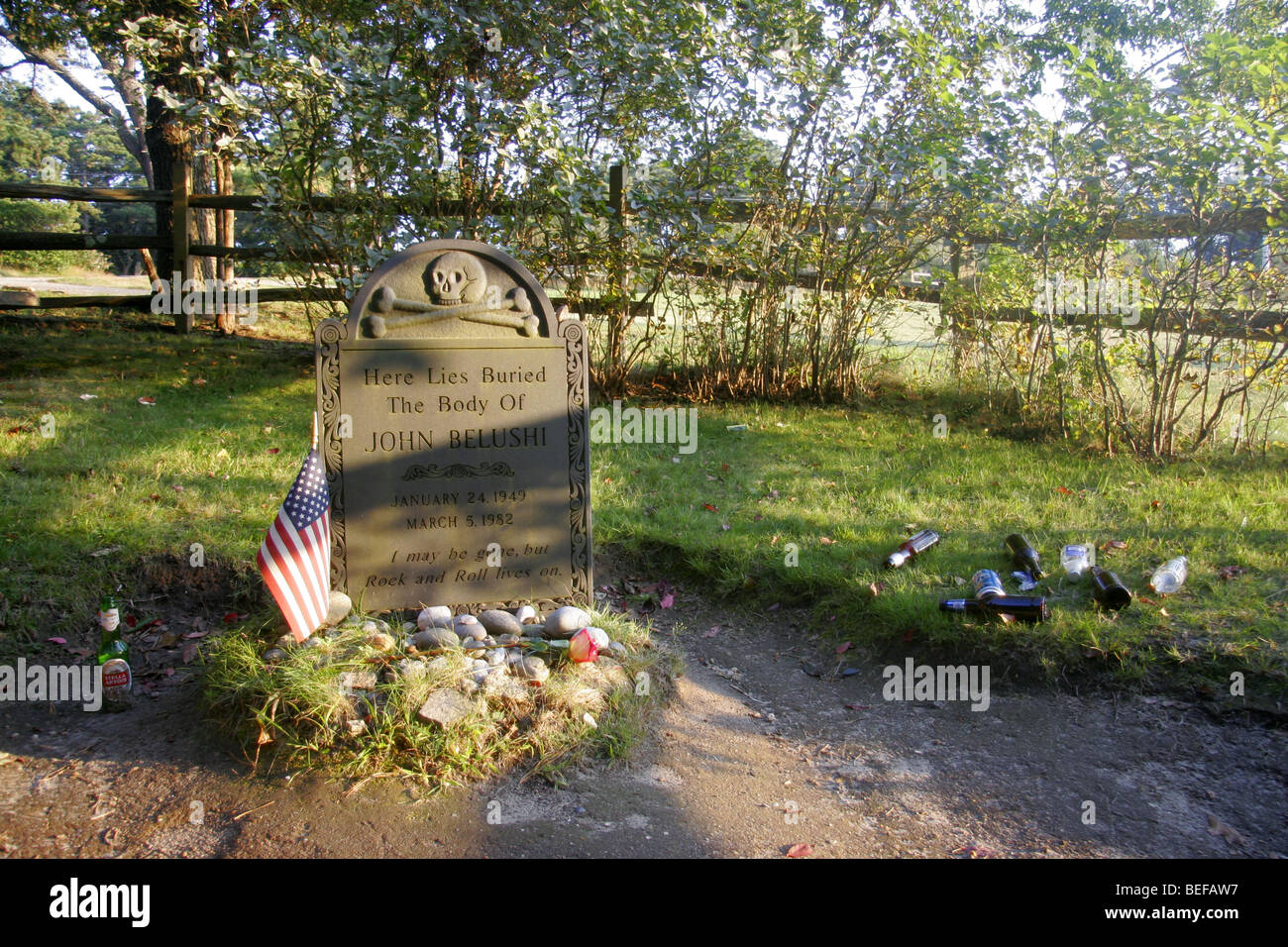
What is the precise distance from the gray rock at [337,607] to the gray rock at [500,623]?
66 cm

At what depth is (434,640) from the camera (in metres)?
4.12

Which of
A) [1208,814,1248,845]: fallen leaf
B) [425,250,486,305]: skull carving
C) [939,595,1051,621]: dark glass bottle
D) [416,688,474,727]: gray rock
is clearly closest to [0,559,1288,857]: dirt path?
[1208,814,1248,845]: fallen leaf

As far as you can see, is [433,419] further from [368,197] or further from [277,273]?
[277,273]

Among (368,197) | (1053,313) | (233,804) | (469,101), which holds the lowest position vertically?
(233,804)

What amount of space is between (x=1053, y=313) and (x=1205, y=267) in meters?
1.19

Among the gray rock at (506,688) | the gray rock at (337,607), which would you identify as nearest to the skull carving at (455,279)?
the gray rock at (337,607)

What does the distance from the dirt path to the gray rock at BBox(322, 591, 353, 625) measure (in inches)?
27.3

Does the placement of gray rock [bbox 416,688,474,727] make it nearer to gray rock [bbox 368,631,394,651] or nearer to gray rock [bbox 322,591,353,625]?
gray rock [bbox 368,631,394,651]

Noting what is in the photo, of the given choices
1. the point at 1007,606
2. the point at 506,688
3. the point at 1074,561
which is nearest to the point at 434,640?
the point at 506,688

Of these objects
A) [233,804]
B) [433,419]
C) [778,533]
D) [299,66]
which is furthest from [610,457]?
[233,804]

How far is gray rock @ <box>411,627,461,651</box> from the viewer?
13.5ft

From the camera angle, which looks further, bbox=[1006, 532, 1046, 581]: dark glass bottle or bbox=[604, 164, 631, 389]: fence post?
bbox=[604, 164, 631, 389]: fence post

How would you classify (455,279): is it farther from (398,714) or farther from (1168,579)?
(1168,579)

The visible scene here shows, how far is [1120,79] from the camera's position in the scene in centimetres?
729
